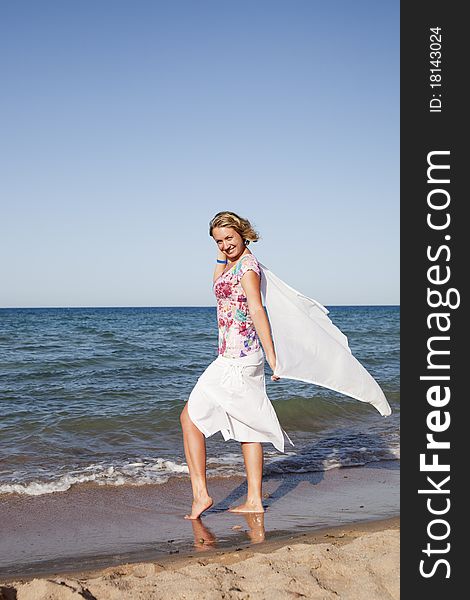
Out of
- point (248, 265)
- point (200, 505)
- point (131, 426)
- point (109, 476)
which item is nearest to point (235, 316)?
point (248, 265)

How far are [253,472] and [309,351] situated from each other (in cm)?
99

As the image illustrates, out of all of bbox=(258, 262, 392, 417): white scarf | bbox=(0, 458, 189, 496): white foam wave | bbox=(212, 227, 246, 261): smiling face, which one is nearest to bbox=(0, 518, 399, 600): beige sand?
bbox=(258, 262, 392, 417): white scarf

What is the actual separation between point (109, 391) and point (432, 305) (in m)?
8.43

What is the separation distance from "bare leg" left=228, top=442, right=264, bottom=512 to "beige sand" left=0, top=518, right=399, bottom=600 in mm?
961

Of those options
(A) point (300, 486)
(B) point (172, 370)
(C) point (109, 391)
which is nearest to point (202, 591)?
(A) point (300, 486)

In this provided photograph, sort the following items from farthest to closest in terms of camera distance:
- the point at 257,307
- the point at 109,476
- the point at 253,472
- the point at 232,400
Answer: the point at 109,476 → the point at 253,472 → the point at 232,400 → the point at 257,307

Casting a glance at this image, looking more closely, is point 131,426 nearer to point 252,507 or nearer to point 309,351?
point 252,507

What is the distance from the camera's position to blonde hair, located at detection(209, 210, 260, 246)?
4660mm

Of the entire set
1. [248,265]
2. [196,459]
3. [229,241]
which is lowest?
[196,459]

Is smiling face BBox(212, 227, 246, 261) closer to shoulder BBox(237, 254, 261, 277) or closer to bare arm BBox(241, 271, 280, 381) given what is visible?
shoulder BBox(237, 254, 261, 277)

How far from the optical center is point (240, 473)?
253 inches

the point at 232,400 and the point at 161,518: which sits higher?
the point at 232,400

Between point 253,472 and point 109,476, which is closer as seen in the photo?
point 253,472

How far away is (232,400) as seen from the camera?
4727mm
